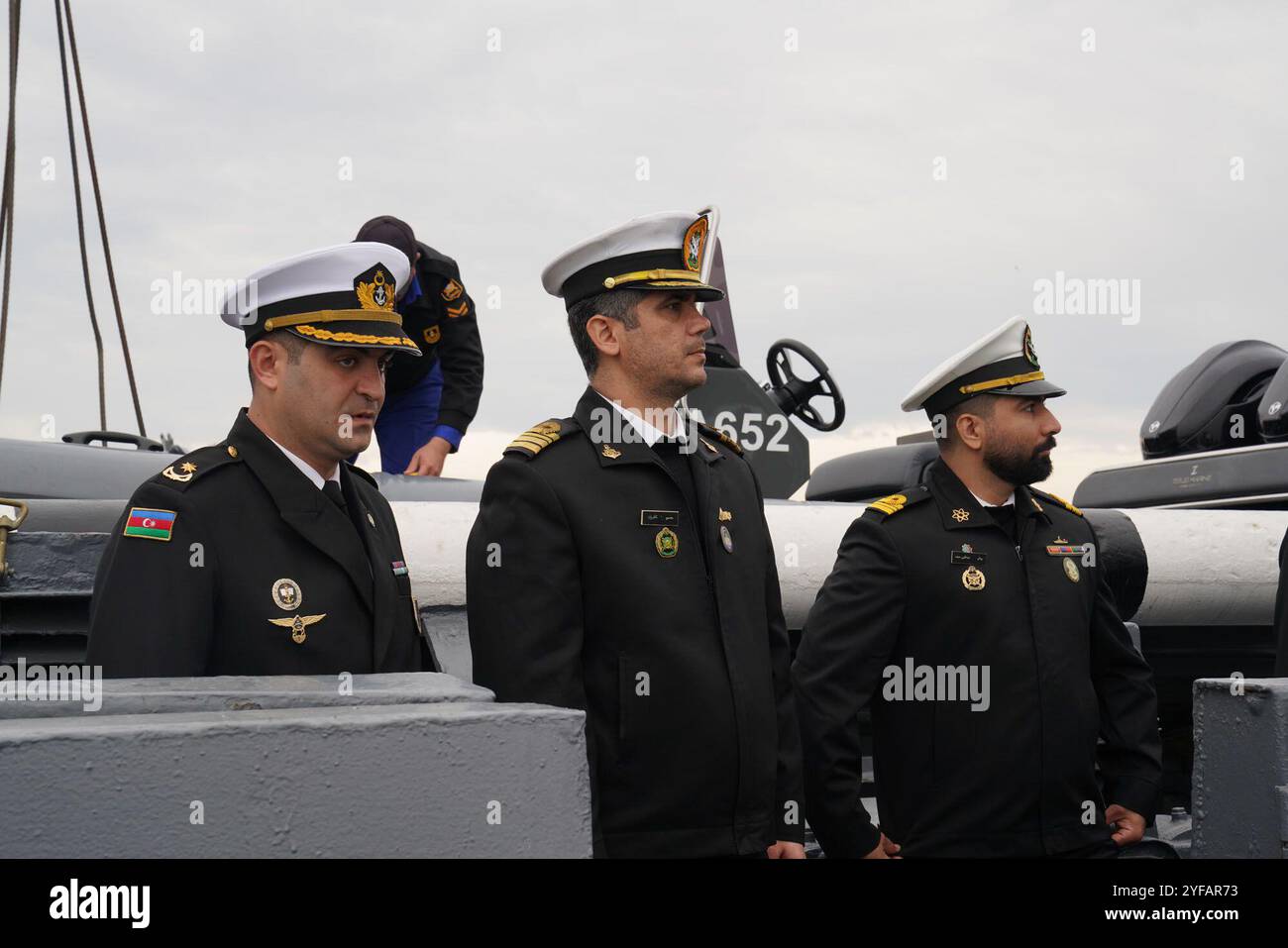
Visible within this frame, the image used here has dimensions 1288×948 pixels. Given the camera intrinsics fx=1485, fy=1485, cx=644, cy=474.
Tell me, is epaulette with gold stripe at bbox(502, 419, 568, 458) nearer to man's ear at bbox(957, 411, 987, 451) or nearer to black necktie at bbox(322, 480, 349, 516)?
black necktie at bbox(322, 480, 349, 516)

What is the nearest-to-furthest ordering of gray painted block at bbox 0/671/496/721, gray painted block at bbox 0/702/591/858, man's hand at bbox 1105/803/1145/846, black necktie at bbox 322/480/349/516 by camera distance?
gray painted block at bbox 0/702/591/858 → gray painted block at bbox 0/671/496/721 → black necktie at bbox 322/480/349/516 → man's hand at bbox 1105/803/1145/846

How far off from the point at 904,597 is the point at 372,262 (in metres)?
1.31

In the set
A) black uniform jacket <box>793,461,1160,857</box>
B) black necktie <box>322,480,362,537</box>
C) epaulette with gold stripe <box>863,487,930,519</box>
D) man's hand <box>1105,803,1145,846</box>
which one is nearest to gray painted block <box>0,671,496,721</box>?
black necktie <box>322,480,362,537</box>

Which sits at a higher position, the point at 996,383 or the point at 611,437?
the point at 996,383

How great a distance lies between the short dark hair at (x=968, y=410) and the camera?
3.46 meters

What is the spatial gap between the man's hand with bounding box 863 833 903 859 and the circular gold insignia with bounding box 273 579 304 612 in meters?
1.28

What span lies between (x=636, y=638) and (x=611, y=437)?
395 millimetres

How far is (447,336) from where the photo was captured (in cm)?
477

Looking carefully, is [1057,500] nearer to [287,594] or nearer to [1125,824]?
[1125,824]

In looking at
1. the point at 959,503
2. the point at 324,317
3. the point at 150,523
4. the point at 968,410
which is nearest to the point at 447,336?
the point at 968,410

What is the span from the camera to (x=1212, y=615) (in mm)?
5043

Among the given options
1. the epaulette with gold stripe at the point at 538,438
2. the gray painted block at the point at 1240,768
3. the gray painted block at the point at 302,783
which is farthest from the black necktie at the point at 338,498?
the gray painted block at the point at 1240,768

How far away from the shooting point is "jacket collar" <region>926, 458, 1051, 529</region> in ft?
10.7
